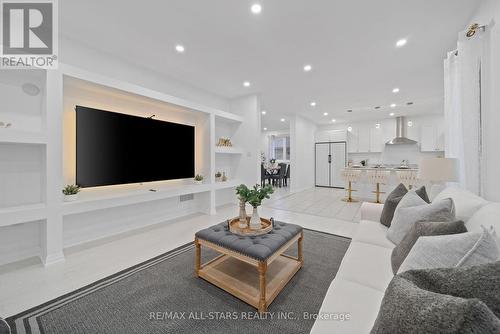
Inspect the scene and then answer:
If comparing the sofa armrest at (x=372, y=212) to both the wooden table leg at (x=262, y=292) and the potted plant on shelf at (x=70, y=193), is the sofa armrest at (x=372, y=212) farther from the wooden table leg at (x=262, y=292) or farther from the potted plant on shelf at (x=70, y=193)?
the potted plant on shelf at (x=70, y=193)

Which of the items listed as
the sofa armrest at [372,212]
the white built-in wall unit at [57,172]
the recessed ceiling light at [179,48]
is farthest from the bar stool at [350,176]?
the recessed ceiling light at [179,48]

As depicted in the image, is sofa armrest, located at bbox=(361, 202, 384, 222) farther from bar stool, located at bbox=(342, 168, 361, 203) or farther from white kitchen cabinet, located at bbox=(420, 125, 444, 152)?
white kitchen cabinet, located at bbox=(420, 125, 444, 152)

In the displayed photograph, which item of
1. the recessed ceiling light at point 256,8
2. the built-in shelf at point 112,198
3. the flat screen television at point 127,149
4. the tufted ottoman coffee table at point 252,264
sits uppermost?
the recessed ceiling light at point 256,8

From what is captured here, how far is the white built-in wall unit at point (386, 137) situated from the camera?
6.45 meters

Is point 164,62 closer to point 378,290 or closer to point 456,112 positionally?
point 378,290

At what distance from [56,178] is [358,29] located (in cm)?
388

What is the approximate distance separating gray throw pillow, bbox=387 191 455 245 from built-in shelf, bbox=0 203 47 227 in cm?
350

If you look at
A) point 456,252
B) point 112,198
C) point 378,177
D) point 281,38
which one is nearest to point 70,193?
point 112,198

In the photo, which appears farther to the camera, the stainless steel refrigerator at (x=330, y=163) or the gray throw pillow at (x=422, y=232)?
the stainless steel refrigerator at (x=330, y=163)

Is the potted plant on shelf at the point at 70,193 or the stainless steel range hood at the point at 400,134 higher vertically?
the stainless steel range hood at the point at 400,134

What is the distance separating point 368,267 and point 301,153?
239 inches

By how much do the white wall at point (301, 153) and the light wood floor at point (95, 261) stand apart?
10.5ft

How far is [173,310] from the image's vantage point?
1.54 meters

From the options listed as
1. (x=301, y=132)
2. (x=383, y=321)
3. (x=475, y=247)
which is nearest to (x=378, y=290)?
(x=475, y=247)
